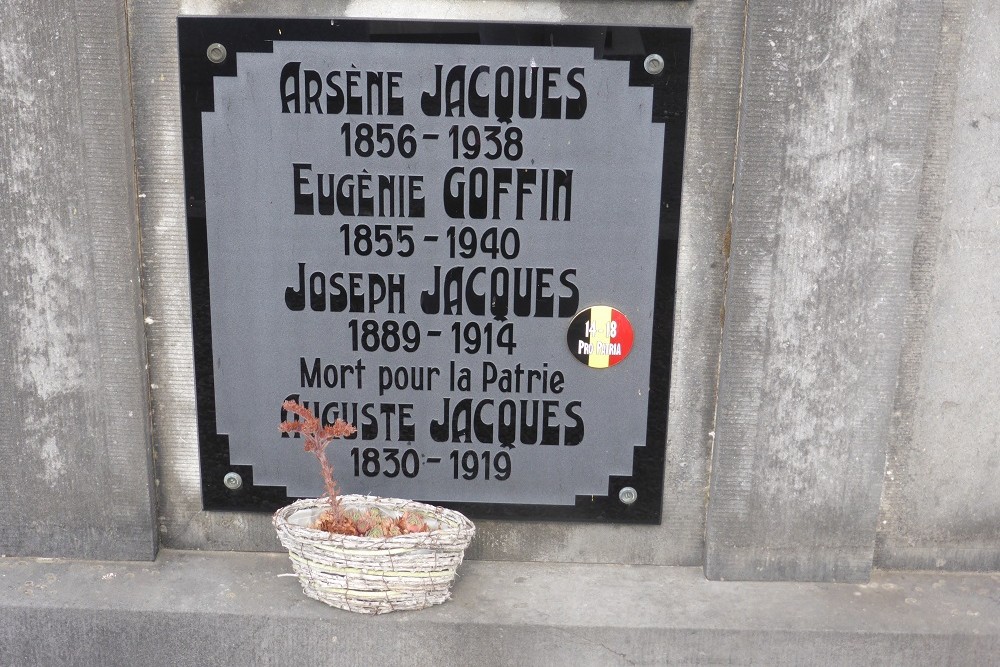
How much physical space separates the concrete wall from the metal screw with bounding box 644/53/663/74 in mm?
143

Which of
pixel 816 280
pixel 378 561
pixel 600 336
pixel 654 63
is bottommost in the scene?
pixel 378 561

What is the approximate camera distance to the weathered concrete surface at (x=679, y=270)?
3127 millimetres

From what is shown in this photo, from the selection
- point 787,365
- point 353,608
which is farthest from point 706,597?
point 353,608

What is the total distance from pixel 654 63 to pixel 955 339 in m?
1.61

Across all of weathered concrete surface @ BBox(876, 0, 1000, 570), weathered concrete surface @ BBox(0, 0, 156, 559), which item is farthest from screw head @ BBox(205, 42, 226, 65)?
weathered concrete surface @ BBox(876, 0, 1000, 570)

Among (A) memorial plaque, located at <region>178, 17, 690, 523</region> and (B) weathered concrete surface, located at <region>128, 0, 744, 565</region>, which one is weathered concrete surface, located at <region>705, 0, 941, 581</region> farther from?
(A) memorial plaque, located at <region>178, 17, 690, 523</region>

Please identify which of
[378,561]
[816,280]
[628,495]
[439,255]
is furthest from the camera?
[628,495]

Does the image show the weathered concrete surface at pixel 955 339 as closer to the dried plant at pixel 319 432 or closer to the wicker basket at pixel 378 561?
the wicker basket at pixel 378 561

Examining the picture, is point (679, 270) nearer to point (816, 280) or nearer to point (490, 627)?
point (816, 280)

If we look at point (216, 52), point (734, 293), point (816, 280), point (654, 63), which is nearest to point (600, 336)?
point (734, 293)

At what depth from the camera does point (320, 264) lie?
Answer: 10.9 ft

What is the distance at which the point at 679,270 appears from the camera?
3.31 meters

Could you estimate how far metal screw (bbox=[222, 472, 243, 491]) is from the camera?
3.49 meters

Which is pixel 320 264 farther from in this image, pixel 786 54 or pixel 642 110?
pixel 786 54
